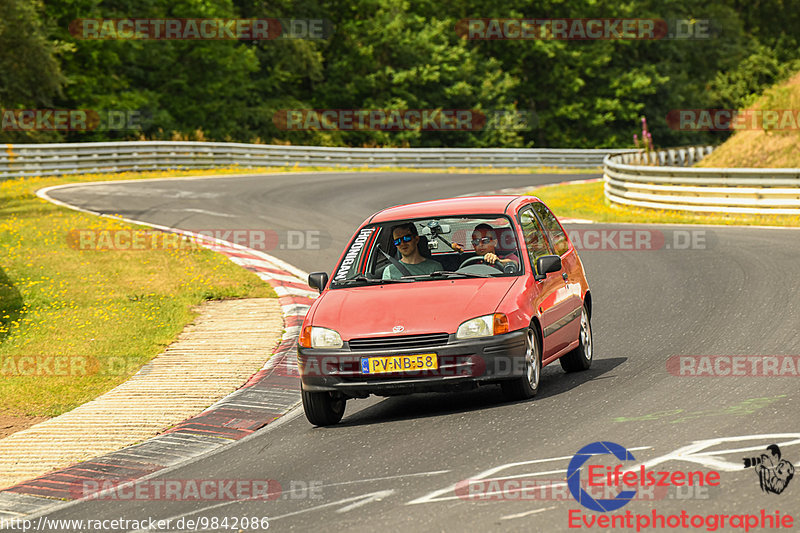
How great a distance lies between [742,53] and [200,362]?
67419mm

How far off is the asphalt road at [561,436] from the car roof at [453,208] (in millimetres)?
1556

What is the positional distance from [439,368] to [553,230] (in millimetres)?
2848

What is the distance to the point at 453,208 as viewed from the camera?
971 centimetres

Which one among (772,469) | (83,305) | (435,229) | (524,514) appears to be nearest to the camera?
(524,514)

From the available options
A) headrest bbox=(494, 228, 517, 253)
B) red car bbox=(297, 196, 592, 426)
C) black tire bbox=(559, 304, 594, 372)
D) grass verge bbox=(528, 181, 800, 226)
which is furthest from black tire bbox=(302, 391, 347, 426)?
grass verge bbox=(528, 181, 800, 226)

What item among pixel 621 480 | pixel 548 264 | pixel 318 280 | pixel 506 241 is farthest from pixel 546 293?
pixel 621 480

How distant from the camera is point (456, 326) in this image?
323 inches

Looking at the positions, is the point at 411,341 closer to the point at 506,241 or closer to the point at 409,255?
the point at 409,255

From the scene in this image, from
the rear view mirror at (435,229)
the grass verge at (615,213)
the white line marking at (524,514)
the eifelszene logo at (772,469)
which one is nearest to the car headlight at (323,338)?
the rear view mirror at (435,229)

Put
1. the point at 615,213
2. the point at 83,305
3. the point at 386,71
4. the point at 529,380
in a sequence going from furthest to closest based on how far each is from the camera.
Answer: the point at 386,71 < the point at 615,213 < the point at 83,305 < the point at 529,380

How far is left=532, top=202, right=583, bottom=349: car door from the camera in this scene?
31.3 feet

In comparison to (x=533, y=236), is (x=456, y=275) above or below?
below

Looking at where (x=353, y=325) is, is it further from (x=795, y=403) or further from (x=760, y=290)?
(x=760, y=290)

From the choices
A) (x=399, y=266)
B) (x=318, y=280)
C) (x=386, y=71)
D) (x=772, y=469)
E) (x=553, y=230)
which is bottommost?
(x=772, y=469)
